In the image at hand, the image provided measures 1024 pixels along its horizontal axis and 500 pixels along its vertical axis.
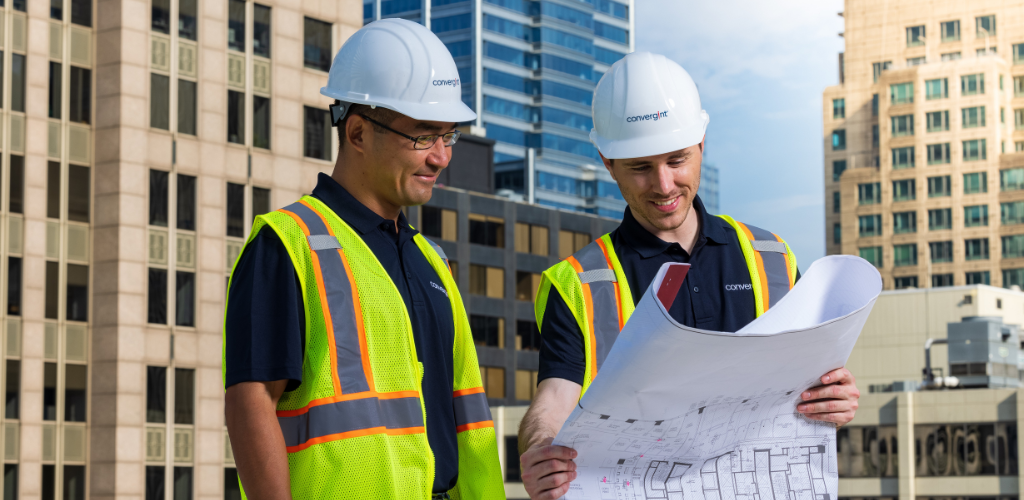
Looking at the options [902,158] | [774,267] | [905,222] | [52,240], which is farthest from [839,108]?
[774,267]

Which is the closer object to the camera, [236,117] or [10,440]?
[10,440]

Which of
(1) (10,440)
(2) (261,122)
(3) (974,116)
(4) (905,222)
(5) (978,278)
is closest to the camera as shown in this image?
(1) (10,440)

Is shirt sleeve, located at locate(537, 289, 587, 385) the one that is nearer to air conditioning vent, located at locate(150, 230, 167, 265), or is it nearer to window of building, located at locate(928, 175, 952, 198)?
air conditioning vent, located at locate(150, 230, 167, 265)

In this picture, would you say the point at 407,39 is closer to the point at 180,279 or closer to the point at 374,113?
the point at 374,113

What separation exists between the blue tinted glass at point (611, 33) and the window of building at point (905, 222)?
3800 cm

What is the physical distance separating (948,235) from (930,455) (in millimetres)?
53242

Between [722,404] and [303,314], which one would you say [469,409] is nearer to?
[303,314]

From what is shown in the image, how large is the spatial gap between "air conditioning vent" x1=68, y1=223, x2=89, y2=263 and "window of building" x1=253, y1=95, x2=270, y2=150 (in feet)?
24.4

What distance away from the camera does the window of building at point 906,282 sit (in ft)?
393

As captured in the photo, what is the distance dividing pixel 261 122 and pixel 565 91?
88840mm

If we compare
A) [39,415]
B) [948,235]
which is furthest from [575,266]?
[948,235]

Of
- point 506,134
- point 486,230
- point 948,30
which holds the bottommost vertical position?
point 486,230

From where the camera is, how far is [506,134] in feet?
442

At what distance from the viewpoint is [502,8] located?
13362 cm
